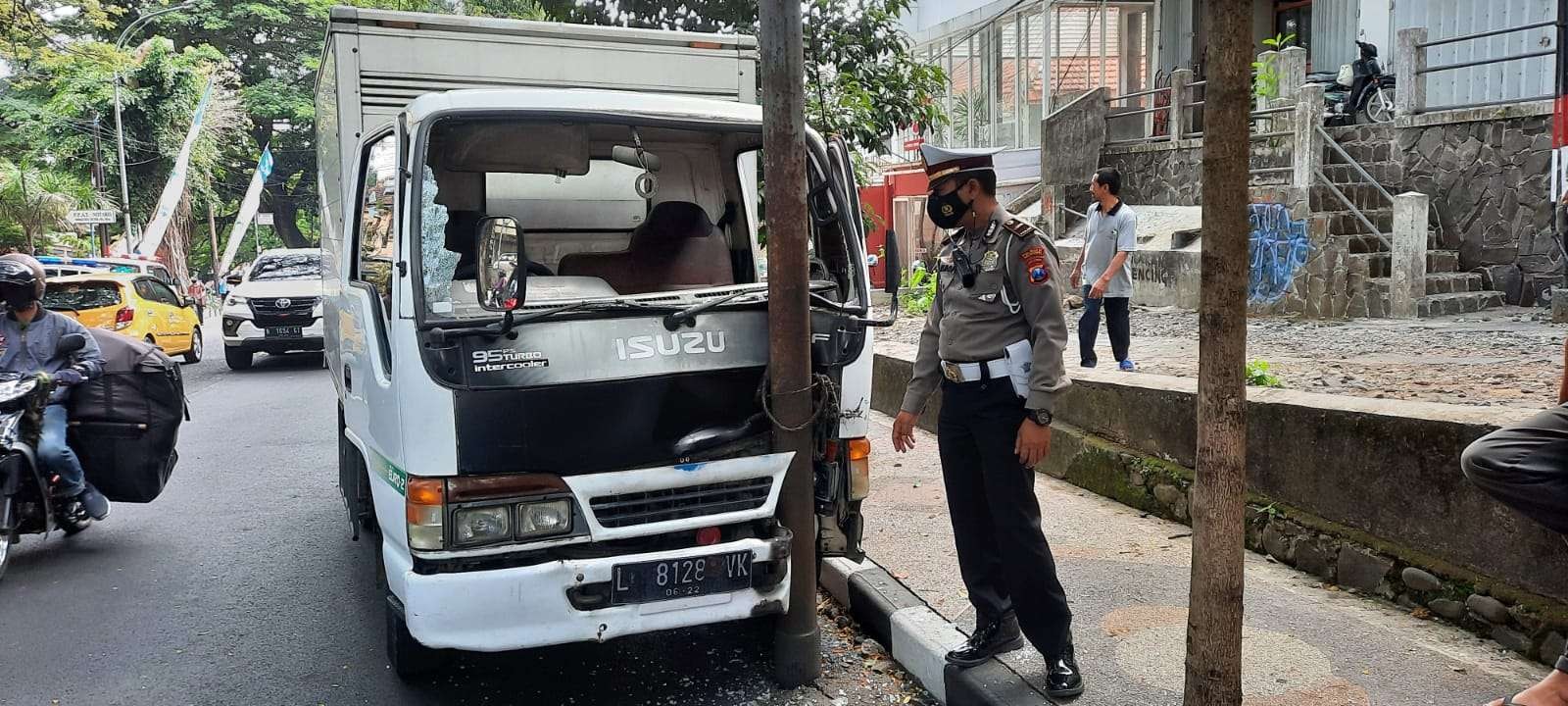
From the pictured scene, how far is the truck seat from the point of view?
4.89m

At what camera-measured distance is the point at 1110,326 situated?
297 inches

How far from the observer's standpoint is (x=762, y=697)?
157 inches

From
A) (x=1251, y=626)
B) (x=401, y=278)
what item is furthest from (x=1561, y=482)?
(x=401, y=278)

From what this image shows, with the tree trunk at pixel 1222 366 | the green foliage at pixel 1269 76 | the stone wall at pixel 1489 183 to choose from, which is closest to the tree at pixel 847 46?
the tree trunk at pixel 1222 366

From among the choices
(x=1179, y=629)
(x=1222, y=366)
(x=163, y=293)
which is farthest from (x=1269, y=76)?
(x=163, y=293)

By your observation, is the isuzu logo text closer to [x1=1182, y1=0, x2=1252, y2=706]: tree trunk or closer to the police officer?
the police officer

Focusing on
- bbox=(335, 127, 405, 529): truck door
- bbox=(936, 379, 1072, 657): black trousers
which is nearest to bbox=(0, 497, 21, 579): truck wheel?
bbox=(335, 127, 405, 529): truck door

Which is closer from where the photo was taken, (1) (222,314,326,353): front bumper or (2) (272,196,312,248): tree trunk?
(1) (222,314,326,353): front bumper

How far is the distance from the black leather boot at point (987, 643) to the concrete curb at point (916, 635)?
28 millimetres

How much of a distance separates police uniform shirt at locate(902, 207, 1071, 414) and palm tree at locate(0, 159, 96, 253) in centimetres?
2926

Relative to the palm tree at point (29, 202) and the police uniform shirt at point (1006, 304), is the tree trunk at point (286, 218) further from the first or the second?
the police uniform shirt at point (1006, 304)

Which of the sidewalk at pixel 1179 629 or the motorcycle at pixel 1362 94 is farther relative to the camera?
the motorcycle at pixel 1362 94

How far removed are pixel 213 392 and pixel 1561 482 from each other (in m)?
12.9

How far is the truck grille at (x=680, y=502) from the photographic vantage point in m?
3.63
